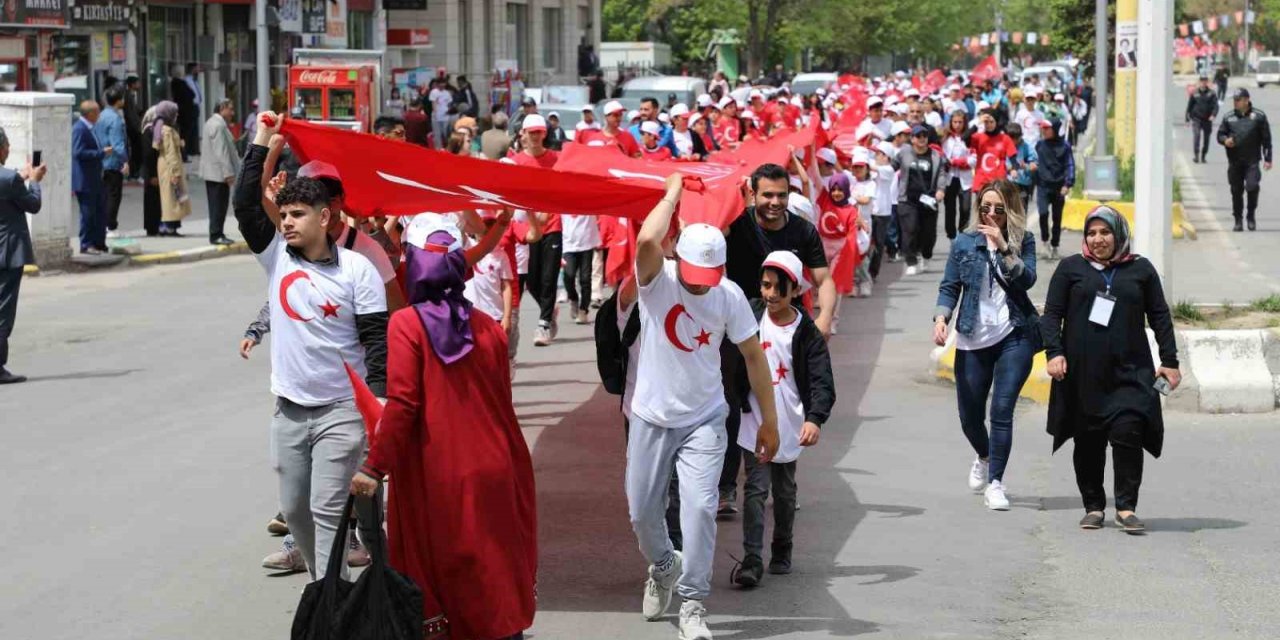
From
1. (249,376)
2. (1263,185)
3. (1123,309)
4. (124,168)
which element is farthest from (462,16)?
(1123,309)

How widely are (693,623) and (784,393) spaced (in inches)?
58.0

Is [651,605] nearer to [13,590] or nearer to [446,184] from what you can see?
[446,184]

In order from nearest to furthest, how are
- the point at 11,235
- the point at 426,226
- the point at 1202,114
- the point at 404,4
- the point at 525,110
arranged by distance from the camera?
the point at 426,226 → the point at 11,235 → the point at 525,110 → the point at 1202,114 → the point at 404,4

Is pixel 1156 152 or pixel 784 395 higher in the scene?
pixel 1156 152

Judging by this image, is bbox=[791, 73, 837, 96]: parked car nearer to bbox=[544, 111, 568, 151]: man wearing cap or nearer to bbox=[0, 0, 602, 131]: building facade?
bbox=[0, 0, 602, 131]: building facade

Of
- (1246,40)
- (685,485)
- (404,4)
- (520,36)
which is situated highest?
(1246,40)

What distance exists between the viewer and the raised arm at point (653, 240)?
692cm

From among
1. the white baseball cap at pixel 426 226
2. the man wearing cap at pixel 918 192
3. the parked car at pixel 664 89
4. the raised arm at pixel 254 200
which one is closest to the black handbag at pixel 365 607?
the raised arm at pixel 254 200

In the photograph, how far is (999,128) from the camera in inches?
857

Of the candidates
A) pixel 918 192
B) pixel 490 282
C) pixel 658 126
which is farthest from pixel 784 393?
pixel 658 126

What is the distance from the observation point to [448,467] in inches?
241

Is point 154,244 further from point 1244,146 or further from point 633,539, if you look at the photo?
point 633,539

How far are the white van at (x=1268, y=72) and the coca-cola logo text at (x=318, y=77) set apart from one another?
83.3 m

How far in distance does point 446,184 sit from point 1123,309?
3.24 meters
